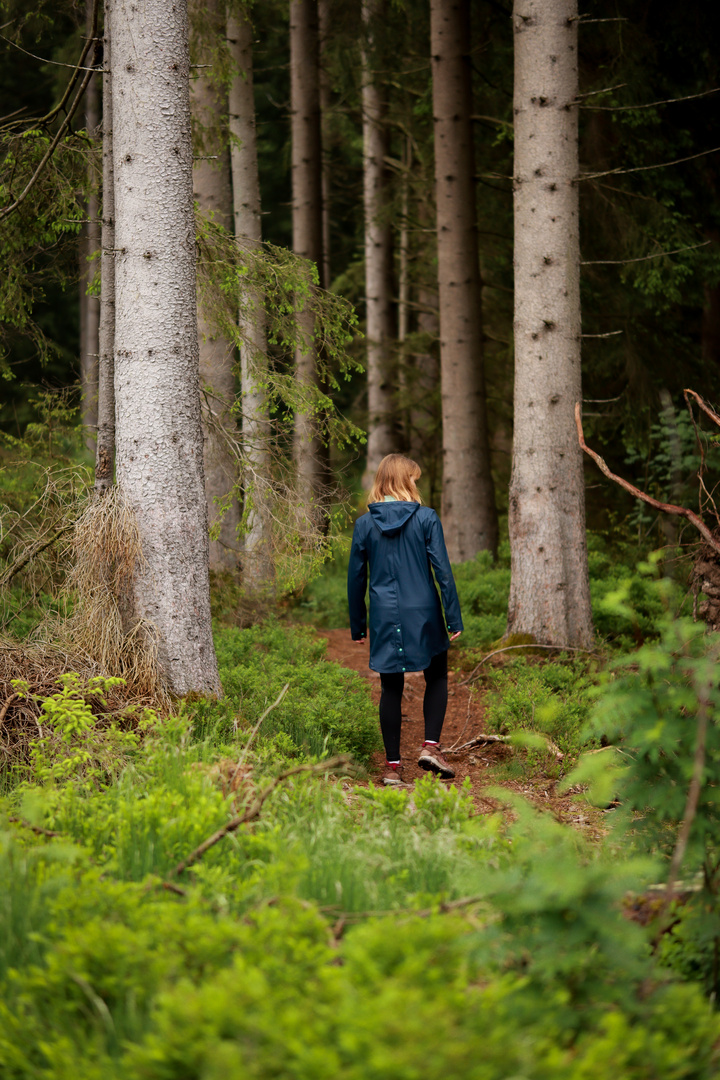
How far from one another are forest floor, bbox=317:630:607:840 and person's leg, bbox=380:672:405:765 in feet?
0.63

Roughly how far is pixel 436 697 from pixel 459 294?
266 inches

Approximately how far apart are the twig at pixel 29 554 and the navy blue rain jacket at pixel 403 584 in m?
1.82

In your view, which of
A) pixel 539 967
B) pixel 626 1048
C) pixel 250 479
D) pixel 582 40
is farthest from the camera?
pixel 582 40

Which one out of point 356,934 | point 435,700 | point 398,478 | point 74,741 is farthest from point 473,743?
point 356,934

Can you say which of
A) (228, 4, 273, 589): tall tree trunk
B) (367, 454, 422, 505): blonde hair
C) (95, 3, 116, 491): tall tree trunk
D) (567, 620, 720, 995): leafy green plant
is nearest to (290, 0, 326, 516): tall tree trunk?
(228, 4, 273, 589): tall tree trunk

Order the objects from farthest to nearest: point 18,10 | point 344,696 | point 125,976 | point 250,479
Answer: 1. point 18,10
2. point 250,479
3. point 344,696
4. point 125,976

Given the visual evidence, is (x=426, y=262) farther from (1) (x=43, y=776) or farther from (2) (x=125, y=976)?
(2) (x=125, y=976)

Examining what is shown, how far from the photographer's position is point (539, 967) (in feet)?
7.23

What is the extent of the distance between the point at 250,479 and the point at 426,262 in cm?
1005

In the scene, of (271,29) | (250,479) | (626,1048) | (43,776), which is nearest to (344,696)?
(250,479)

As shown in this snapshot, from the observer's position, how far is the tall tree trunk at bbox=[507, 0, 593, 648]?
7.39 m

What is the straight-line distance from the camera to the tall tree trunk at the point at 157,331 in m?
5.09

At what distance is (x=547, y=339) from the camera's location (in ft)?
24.7

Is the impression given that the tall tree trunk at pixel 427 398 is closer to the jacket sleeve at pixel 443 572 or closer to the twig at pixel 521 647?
the twig at pixel 521 647
